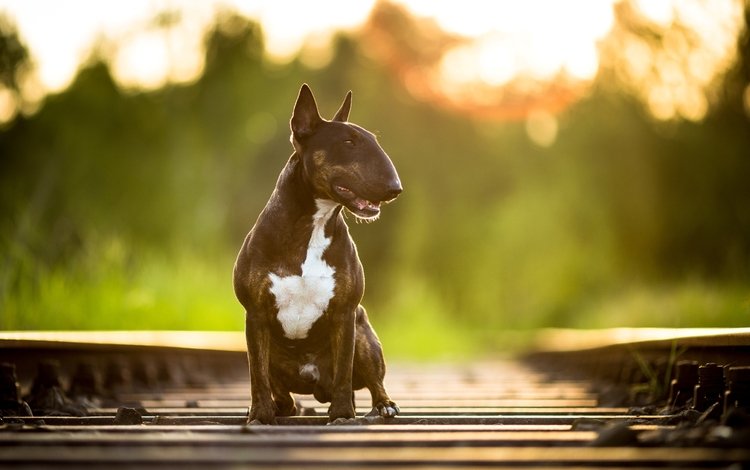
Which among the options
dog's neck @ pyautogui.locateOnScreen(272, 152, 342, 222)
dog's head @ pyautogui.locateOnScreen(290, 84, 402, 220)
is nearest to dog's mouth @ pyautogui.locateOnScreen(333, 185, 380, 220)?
dog's head @ pyautogui.locateOnScreen(290, 84, 402, 220)

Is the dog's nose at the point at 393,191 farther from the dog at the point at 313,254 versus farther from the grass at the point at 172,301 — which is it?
the grass at the point at 172,301

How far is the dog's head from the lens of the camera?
439 centimetres

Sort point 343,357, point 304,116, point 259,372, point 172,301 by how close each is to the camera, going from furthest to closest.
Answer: point 172,301, point 304,116, point 343,357, point 259,372

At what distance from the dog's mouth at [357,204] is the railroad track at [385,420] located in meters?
0.85

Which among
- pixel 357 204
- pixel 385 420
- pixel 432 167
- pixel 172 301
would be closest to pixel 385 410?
pixel 385 420

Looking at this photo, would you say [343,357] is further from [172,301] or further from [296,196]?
[172,301]

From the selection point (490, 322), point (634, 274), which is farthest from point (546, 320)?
point (634, 274)

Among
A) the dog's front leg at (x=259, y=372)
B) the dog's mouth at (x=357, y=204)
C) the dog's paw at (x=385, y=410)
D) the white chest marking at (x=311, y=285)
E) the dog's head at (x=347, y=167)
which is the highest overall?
the dog's head at (x=347, y=167)

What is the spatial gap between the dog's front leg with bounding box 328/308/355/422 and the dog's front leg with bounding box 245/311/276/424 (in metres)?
0.27

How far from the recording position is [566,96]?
2759 cm

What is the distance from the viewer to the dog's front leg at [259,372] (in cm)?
425

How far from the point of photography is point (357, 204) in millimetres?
4422

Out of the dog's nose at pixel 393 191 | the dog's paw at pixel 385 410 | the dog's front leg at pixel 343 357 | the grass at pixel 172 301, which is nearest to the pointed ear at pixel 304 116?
the dog's nose at pixel 393 191

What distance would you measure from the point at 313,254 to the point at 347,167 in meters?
0.39
